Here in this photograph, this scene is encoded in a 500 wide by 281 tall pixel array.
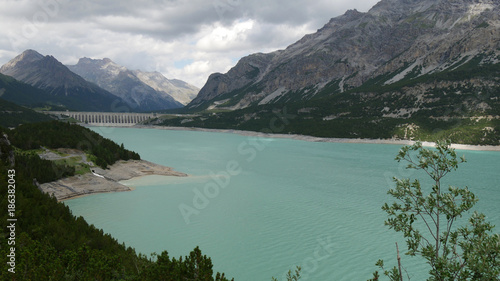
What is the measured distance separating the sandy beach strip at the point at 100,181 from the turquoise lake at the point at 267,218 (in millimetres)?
2037

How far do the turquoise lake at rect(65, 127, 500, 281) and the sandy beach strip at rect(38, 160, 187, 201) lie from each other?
2.04m

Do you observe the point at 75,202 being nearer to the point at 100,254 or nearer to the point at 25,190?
the point at 25,190

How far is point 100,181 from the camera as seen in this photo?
161 feet

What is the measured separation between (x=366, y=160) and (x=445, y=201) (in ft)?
274

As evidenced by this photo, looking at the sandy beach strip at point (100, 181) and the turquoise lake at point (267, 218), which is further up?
the sandy beach strip at point (100, 181)

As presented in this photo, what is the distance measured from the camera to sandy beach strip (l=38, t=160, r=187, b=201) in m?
43.3

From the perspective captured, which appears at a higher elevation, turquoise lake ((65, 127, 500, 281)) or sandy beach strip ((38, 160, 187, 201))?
sandy beach strip ((38, 160, 187, 201))

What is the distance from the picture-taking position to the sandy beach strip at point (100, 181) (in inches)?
1704

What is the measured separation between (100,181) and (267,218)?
26.8 metres

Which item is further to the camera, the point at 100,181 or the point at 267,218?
the point at 100,181

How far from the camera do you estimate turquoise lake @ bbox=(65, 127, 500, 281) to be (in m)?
26.1

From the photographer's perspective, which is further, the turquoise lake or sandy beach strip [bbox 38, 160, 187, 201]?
sandy beach strip [bbox 38, 160, 187, 201]

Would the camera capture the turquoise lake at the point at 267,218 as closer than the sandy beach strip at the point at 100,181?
Yes

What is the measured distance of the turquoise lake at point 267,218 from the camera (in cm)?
2614
